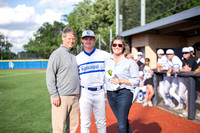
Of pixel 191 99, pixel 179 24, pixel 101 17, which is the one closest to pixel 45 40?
pixel 101 17

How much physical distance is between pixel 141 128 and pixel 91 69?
2.35 metres

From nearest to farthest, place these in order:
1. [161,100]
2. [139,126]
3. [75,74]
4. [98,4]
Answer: [75,74] → [139,126] → [161,100] → [98,4]

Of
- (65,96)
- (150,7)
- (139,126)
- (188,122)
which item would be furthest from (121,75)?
(150,7)

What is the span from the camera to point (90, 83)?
2875 millimetres

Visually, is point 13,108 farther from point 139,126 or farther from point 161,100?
point 161,100

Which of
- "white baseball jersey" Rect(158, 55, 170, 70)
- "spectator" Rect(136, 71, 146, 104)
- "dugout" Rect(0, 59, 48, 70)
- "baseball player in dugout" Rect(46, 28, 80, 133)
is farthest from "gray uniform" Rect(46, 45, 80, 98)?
"dugout" Rect(0, 59, 48, 70)

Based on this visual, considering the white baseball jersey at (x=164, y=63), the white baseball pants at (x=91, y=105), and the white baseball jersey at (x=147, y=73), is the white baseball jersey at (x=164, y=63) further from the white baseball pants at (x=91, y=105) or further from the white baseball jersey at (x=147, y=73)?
the white baseball pants at (x=91, y=105)

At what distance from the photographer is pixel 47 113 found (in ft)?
19.2

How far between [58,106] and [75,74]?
0.58m

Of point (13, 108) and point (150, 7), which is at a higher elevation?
point (150, 7)

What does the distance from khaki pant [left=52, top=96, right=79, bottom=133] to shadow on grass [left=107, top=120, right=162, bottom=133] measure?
140 cm

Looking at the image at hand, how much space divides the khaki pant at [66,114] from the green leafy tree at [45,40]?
59697mm

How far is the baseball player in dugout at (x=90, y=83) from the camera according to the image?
9.46ft

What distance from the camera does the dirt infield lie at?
4.15m
